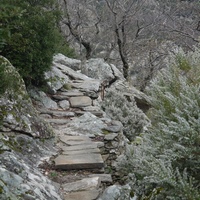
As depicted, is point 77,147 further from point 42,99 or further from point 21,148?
point 42,99

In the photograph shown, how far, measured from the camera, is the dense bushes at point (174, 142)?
2403 millimetres

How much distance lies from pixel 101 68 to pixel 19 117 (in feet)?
21.0

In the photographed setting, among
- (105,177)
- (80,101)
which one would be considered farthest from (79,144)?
A: (80,101)

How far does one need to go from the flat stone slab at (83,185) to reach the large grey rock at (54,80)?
3.57 m

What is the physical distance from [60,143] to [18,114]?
98 centimetres

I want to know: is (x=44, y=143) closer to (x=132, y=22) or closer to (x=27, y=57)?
(x=27, y=57)

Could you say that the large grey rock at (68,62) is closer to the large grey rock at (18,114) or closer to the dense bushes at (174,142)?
the large grey rock at (18,114)

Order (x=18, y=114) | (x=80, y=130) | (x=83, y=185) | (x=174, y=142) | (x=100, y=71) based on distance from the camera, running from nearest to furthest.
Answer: (x=174, y=142), (x=83, y=185), (x=18, y=114), (x=80, y=130), (x=100, y=71)

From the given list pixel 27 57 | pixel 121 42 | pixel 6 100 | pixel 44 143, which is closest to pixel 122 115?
pixel 27 57

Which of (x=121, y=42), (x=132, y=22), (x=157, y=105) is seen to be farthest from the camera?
(x=132, y=22)

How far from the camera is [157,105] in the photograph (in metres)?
3.35

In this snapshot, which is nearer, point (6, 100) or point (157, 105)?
point (157, 105)

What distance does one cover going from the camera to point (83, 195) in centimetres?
371

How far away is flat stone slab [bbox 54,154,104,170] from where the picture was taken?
4340 mm
